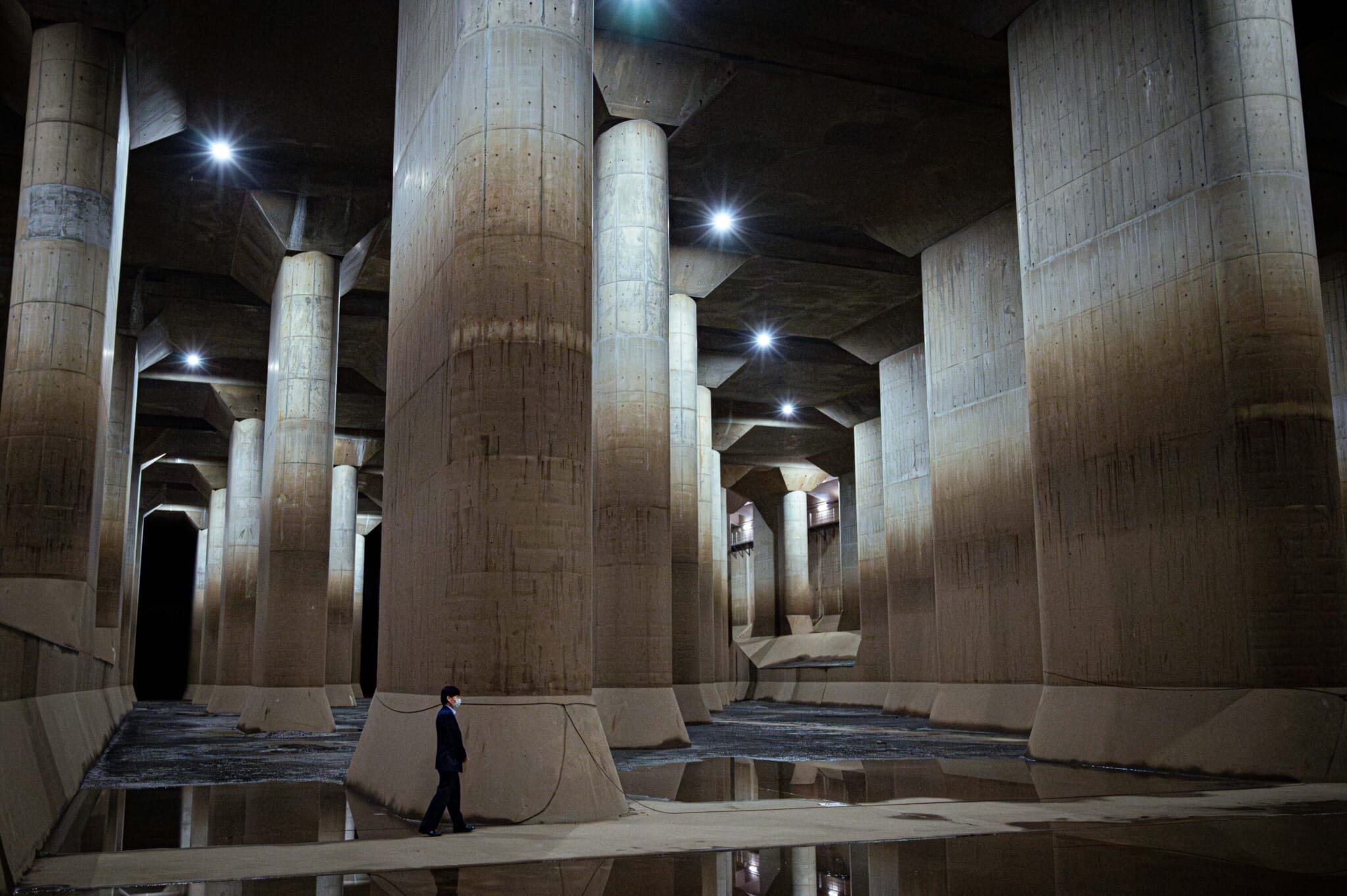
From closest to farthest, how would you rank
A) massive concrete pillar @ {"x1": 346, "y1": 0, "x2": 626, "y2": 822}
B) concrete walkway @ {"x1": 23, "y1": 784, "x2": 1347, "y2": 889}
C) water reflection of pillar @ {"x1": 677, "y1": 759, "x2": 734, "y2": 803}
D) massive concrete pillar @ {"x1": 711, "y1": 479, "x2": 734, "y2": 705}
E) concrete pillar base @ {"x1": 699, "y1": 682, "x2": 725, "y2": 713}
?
concrete walkway @ {"x1": 23, "y1": 784, "x2": 1347, "y2": 889} < massive concrete pillar @ {"x1": 346, "y1": 0, "x2": 626, "y2": 822} < water reflection of pillar @ {"x1": 677, "y1": 759, "x2": 734, "y2": 803} < concrete pillar base @ {"x1": 699, "y1": 682, "x2": 725, "y2": 713} < massive concrete pillar @ {"x1": 711, "y1": 479, "x2": 734, "y2": 705}

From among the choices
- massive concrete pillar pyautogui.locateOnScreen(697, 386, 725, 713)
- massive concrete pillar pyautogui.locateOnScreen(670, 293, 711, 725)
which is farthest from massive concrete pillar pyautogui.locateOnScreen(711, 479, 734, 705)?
massive concrete pillar pyautogui.locateOnScreen(670, 293, 711, 725)

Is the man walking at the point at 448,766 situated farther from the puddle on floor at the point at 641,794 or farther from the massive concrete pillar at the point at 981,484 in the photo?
the massive concrete pillar at the point at 981,484

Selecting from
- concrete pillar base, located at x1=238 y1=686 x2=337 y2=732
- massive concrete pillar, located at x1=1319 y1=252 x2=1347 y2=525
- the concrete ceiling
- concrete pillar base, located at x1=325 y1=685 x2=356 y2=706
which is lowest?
concrete pillar base, located at x1=325 y1=685 x2=356 y2=706

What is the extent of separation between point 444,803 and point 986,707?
17.9 metres

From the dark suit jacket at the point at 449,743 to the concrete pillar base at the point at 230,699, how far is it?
29.9 meters

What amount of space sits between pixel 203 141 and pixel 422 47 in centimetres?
1257

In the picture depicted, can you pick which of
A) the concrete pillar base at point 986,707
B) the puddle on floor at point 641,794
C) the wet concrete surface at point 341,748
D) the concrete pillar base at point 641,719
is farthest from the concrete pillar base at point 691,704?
the puddle on floor at point 641,794

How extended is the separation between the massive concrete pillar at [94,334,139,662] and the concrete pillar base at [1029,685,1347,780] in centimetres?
2736

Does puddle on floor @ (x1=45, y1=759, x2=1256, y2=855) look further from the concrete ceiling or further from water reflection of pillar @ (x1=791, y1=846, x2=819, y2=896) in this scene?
the concrete ceiling

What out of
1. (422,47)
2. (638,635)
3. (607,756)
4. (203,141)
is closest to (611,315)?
(638,635)

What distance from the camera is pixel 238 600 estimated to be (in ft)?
119

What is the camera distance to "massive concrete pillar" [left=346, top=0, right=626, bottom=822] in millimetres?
9875

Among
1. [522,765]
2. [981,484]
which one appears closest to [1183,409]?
[522,765]

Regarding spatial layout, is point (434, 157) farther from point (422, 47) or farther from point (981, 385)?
point (981, 385)
